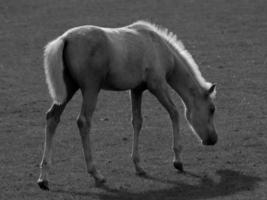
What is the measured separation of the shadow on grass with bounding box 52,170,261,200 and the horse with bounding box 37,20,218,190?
1.64 ft

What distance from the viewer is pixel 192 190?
394 inches

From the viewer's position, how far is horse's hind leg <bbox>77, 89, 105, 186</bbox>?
1017 centimetres

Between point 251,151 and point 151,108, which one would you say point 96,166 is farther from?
point 151,108

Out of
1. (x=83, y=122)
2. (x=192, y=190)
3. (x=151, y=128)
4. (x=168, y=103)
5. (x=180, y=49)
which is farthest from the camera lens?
(x=151, y=128)

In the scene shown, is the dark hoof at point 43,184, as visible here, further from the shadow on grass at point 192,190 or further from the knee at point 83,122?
the knee at point 83,122

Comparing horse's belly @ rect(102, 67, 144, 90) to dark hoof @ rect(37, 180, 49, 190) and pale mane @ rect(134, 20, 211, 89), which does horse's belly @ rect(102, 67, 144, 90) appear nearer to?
pale mane @ rect(134, 20, 211, 89)

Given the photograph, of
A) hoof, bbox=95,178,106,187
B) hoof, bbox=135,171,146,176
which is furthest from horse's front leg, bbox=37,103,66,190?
hoof, bbox=135,171,146,176

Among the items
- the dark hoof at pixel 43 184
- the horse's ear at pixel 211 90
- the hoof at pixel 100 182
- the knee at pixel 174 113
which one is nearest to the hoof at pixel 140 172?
the hoof at pixel 100 182

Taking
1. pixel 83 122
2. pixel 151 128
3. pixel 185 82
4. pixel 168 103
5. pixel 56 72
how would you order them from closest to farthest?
1. pixel 56 72
2. pixel 83 122
3. pixel 168 103
4. pixel 185 82
5. pixel 151 128

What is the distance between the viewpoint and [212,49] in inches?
861

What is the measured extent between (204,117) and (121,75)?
165cm

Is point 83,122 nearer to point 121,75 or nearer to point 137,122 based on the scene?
point 121,75

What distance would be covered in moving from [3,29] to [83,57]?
1689cm

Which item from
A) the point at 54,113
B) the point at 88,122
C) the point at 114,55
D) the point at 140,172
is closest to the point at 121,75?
the point at 114,55
